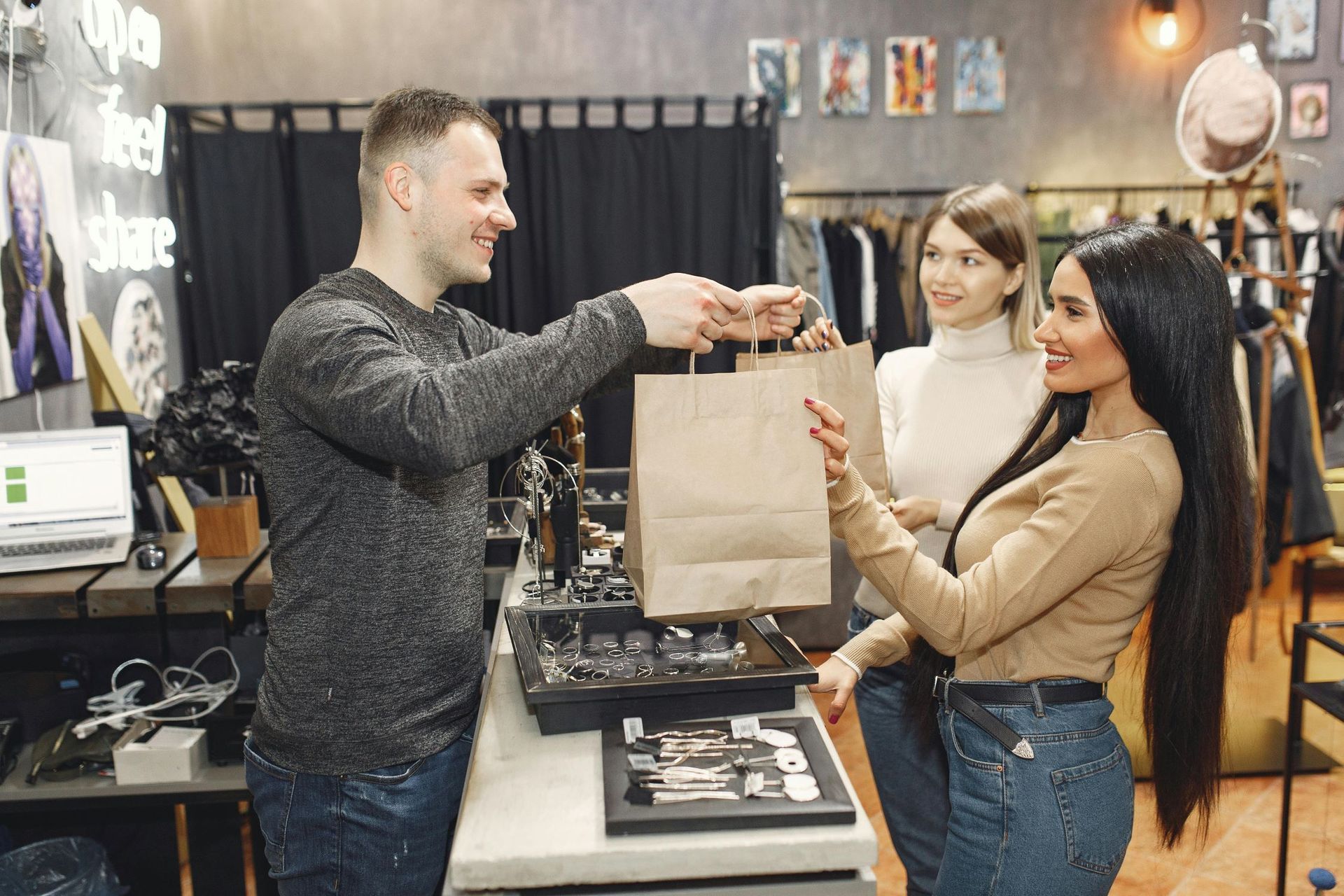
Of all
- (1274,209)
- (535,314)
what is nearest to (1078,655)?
(535,314)

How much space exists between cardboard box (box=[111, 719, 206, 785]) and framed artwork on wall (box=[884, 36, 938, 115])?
503 centimetres

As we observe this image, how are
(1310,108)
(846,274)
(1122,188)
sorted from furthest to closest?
(1310,108), (1122,188), (846,274)

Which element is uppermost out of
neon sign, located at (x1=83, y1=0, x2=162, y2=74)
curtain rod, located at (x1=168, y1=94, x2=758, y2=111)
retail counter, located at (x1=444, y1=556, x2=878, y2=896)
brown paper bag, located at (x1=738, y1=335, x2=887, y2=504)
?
neon sign, located at (x1=83, y1=0, x2=162, y2=74)

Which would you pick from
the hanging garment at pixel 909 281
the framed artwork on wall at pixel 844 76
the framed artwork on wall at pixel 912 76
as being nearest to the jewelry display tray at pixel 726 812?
the hanging garment at pixel 909 281

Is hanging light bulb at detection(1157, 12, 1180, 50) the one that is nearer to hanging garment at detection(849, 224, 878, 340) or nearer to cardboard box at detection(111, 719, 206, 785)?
hanging garment at detection(849, 224, 878, 340)

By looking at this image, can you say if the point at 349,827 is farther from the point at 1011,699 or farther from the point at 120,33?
the point at 120,33

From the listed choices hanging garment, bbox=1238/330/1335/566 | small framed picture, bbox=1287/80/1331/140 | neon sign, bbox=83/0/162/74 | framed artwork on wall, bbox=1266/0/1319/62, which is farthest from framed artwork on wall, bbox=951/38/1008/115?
neon sign, bbox=83/0/162/74

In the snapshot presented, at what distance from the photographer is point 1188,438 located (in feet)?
4.37

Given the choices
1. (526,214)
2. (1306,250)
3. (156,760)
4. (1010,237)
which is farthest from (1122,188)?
(156,760)

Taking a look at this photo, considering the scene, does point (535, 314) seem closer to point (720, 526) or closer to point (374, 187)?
point (374, 187)

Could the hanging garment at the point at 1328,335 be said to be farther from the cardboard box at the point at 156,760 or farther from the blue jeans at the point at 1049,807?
the cardboard box at the point at 156,760

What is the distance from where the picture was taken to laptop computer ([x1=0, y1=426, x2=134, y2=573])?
2322mm

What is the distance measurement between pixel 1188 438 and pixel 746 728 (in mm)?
713

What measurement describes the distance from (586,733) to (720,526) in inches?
13.7
